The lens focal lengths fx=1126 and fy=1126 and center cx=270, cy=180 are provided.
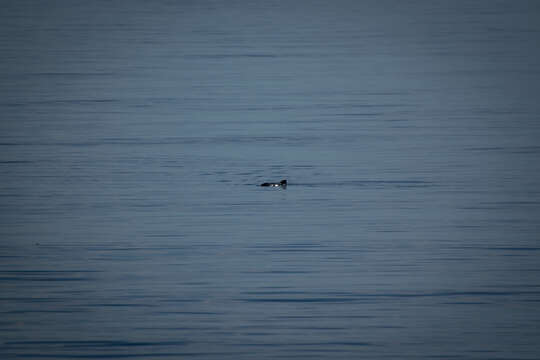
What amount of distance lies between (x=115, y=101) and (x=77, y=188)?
1458 centimetres

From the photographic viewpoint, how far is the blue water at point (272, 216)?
11.7 m

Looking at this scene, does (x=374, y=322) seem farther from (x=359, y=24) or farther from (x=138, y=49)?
(x=359, y=24)

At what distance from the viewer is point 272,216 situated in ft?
56.3

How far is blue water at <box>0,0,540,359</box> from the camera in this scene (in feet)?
38.4

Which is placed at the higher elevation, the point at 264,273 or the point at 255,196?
the point at 255,196

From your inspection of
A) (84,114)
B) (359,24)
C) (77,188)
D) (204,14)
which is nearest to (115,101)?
(84,114)

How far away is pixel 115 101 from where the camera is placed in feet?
112

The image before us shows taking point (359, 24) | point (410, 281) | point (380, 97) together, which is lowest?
point (410, 281)

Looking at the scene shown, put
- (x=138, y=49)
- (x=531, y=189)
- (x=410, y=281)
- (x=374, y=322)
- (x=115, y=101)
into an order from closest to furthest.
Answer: (x=374, y=322), (x=410, y=281), (x=531, y=189), (x=115, y=101), (x=138, y=49)

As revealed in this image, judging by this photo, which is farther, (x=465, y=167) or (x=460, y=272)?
(x=465, y=167)

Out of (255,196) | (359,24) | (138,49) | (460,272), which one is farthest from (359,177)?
(359,24)

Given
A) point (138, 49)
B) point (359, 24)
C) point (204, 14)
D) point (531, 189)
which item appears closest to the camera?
point (531, 189)

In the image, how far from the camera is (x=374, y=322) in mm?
11906

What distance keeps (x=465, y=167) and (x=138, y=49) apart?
134ft
